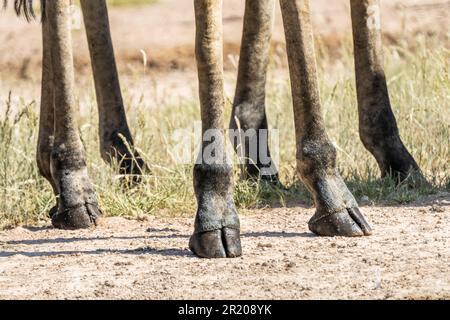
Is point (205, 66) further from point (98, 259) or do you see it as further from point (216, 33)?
point (98, 259)

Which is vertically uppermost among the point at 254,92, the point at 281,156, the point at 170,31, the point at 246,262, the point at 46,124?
the point at 170,31

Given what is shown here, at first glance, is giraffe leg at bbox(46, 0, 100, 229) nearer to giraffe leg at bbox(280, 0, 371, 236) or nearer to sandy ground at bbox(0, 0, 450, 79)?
giraffe leg at bbox(280, 0, 371, 236)

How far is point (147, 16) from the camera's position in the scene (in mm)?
13430

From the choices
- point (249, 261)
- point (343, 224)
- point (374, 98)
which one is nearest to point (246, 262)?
point (249, 261)

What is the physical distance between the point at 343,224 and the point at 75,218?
155 centimetres

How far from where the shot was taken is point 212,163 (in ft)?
19.3

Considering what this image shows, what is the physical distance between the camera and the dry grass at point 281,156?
7.11m

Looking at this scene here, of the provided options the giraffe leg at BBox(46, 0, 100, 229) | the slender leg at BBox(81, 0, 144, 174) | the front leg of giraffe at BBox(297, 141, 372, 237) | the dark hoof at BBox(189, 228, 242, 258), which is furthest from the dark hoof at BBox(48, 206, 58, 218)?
the front leg of giraffe at BBox(297, 141, 372, 237)

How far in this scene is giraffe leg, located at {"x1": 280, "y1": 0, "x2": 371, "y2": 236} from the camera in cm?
608

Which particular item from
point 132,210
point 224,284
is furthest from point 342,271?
point 132,210

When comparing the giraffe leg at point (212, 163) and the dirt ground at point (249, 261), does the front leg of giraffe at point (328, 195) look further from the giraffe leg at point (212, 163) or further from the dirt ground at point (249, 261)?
the giraffe leg at point (212, 163)

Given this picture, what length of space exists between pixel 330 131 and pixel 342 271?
3.38 m

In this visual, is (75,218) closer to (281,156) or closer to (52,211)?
(52,211)

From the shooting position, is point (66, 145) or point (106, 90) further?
point (106, 90)
